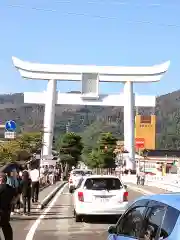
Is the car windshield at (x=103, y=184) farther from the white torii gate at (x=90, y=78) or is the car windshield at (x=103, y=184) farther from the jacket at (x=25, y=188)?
the white torii gate at (x=90, y=78)

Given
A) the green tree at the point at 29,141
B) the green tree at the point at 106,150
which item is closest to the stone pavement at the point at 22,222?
the green tree at the point at 29,141

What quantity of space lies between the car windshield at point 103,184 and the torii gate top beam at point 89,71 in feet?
234

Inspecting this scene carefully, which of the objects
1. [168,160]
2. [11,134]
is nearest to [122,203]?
[11,134]

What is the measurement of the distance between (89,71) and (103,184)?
71569 mm

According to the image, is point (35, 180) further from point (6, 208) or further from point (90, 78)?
point (90, 78)

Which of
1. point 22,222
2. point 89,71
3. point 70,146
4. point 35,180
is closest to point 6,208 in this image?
point 22,222

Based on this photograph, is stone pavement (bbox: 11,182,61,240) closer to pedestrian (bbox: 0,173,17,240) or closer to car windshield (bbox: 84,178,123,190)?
car windshield (bbox: 84,178,123,190)

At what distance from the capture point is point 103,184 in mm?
17141

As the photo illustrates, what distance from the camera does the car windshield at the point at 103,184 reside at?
17006mm

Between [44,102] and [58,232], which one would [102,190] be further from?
A: [44,102]

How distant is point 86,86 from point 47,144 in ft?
36.6

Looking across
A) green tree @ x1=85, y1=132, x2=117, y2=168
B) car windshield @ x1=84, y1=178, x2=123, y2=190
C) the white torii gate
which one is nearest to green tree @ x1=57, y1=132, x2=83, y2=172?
green tree @ x1=85, y1=132, x2=117, y2=168

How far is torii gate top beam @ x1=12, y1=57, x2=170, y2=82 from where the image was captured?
88562mm

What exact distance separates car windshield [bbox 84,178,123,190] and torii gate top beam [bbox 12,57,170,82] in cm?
7142
